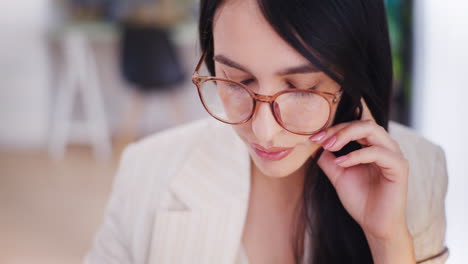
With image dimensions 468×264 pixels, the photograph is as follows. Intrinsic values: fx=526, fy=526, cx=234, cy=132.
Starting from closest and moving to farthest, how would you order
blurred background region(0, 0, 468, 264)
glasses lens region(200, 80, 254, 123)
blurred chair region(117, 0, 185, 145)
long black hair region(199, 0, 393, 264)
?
long black hair region(199, 0, 393, 264)
glasses lens region(200, 80, 254, 123)
blurred background region(0, 0, 468, 264)
blurred chair region(117, 0, 185, 145)

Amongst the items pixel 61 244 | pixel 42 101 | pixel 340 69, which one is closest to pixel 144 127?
pixel 42 101

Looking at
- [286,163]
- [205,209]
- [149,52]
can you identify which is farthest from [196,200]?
[149,52]

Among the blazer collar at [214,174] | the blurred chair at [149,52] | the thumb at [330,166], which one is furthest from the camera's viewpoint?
the blurred chair at [149,52]

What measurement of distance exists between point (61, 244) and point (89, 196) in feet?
2.14

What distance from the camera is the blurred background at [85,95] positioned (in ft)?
9.50

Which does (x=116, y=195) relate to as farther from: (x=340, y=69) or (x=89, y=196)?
(x=89, y=196)

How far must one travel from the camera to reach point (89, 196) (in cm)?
338

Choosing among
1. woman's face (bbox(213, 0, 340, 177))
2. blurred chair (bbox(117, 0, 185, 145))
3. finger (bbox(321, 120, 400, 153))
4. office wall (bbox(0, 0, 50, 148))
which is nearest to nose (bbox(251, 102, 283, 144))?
woman's face (bbox(213, 0, 340, 177))

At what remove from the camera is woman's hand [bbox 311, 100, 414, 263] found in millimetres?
870

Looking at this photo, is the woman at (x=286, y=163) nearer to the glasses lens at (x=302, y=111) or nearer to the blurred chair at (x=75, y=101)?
the glasses lens at (x=302, y=111)

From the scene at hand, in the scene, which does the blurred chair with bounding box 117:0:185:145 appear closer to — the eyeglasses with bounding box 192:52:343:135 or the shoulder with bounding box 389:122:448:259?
the shoulder with bounding box 389:122:448:259

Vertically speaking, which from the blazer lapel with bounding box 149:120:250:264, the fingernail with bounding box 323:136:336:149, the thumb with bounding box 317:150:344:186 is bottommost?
the blazer lapel with bounding box 149:120:250:264

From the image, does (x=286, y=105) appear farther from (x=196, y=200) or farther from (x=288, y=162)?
(x=196, y=200)

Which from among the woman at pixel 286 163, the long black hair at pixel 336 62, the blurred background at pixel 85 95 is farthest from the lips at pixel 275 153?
the blurred background at pixel 85 95
